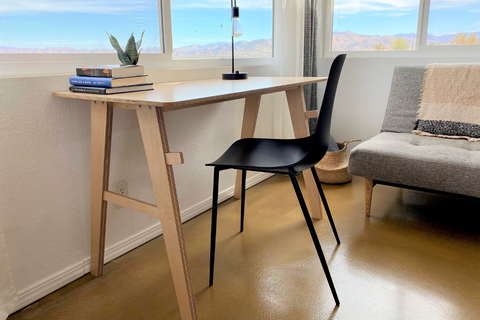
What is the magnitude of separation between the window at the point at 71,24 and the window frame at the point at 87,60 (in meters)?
0.03

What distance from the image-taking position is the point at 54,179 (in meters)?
1.36

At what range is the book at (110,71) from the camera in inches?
46.8

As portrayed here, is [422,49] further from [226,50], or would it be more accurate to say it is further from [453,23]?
[226,50]

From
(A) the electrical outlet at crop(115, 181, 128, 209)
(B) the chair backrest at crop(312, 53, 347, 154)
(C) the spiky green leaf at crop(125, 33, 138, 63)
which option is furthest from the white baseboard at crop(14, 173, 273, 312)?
(B) the chair backrest at crop(312, 53, 347, 154)

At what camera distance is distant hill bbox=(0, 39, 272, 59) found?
1.41m

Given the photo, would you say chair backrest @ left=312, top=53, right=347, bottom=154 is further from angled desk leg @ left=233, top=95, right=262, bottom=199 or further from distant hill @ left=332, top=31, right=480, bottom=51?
distant hill @ left=332, top=31, right=480, bottom=51

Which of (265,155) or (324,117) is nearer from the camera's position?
(324,117)

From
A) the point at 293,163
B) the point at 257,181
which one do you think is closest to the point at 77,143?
the point at 293,163

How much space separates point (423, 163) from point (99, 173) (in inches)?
56.2

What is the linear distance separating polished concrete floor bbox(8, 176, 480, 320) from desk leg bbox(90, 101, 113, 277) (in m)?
0.11

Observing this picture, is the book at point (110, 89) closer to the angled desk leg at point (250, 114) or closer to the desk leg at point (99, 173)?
the desk leg at point (99, 173)

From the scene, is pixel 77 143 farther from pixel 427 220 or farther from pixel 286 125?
pixel 427 220

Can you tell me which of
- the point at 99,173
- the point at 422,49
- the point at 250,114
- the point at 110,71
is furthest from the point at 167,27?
the point at 422,49

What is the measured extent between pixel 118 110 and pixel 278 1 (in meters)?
1.44
